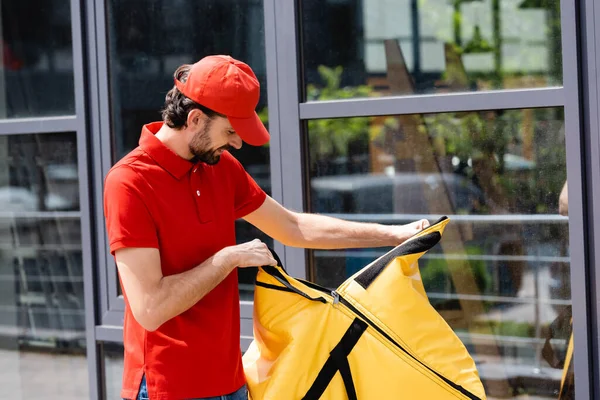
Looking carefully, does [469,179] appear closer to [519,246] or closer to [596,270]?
[519,246]

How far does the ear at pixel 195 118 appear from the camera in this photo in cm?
214

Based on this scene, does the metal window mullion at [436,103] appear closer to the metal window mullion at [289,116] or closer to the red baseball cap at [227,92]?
the metal window mullion at [289,116]

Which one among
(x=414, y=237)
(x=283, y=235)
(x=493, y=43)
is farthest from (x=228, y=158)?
(x=493, y=43)

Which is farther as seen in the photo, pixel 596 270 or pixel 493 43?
pixel 493 43

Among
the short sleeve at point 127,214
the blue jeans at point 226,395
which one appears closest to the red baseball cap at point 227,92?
the short sleeve at point 127,214

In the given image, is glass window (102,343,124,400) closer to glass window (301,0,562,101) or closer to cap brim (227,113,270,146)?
glass window (301,0,562,101)

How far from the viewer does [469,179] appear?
2885 millimetres

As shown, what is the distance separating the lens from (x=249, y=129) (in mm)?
2131

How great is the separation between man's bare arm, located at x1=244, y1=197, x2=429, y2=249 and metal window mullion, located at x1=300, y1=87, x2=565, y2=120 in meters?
0.53

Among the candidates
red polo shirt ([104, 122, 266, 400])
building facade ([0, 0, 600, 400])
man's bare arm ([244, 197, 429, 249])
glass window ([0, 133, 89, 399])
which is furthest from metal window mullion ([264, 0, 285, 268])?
glass window ([0, 133, 89, 399])

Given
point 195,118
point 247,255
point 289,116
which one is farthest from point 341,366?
point 289,116

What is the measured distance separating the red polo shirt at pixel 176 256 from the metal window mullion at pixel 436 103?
0.89 metres

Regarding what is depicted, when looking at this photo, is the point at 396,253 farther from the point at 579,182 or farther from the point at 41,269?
the point at 41,269

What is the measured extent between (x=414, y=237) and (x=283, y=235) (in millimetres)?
459
